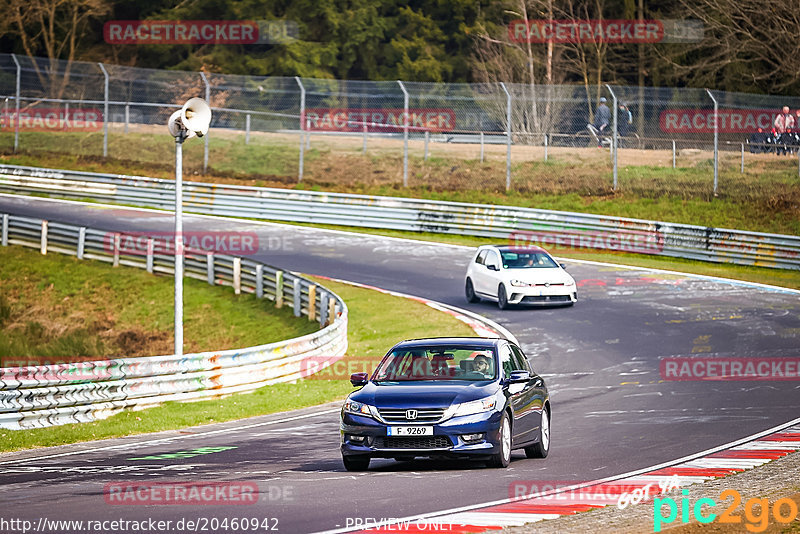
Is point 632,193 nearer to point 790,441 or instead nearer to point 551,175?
point 551,175

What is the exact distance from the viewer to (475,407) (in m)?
11.2

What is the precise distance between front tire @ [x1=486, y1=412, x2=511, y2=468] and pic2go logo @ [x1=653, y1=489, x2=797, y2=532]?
1.96 metres

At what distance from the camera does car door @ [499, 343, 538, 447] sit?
1169cm

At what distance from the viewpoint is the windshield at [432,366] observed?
12063 mm

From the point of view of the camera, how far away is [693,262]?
3316 centimetres

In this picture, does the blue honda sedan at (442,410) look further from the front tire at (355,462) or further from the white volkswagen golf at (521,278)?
the white volkswagen golf at (521,278)

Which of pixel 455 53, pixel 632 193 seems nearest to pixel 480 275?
pixel 632 193

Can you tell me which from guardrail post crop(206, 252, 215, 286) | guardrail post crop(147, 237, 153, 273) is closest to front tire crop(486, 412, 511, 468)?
guardrail post crop(206, 252, 215, 286)
